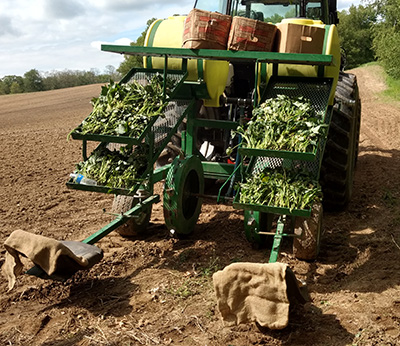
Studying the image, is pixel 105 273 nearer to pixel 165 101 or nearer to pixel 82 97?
pixel 165 101

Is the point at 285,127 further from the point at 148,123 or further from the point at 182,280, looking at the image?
the point at 182,280

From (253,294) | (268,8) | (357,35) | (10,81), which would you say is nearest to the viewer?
(253,294)

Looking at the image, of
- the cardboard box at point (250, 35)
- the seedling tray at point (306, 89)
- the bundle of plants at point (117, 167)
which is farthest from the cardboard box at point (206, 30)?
the bundle of plants at point (117, 167)

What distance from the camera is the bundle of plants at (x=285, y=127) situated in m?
4.29

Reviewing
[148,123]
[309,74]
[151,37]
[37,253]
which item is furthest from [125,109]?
[309,74]

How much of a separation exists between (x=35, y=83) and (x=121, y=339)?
4458 cm

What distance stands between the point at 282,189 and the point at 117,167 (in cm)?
146

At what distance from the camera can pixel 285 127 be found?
442cm

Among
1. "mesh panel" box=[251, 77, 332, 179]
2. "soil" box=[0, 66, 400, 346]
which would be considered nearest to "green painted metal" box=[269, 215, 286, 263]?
"soil" box=[0, 66, 400, 346]

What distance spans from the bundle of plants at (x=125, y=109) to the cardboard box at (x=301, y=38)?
1.22 meters

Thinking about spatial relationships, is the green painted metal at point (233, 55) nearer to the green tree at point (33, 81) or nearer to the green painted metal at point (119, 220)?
the green painted metal at point (119, 220)

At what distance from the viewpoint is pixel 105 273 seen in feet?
15.2

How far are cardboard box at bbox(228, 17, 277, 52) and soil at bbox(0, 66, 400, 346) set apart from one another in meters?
1.93

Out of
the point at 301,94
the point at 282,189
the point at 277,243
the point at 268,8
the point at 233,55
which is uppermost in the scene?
the point at 268,8
